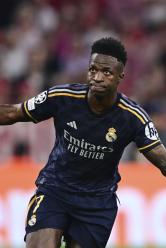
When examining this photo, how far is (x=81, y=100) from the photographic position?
7656 mm

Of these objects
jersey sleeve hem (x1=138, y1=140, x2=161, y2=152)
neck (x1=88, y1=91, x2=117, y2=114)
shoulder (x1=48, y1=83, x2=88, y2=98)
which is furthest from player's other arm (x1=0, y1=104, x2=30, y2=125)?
jersey sleeve hem (x1=138, y1=140, x2=161, y2=152)

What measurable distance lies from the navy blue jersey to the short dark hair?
0.39 meters

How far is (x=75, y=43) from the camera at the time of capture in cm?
1506

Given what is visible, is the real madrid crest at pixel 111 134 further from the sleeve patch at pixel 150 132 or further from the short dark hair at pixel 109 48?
the short dark hair at pixel 109 48

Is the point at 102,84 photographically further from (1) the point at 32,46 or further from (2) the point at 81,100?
(1) the point at 32,46

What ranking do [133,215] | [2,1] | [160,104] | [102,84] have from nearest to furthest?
[102,84], [133,215], [160,104], [2,1]

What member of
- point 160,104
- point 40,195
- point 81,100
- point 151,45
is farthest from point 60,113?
point 151,45

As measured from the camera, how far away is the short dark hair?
7.42m

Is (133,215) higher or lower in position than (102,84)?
lower

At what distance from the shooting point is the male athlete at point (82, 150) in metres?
7.60

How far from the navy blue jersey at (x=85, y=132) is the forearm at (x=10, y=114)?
0.20 feet

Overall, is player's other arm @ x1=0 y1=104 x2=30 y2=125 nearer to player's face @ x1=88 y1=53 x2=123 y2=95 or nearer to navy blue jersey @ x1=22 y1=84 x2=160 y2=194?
navy blue jersey @ x1=22 y1=84 x2=160 y2=194

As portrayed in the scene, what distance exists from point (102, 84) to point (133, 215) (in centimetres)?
497

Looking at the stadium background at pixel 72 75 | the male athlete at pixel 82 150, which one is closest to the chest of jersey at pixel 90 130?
the male athlete at pixel 82 150
